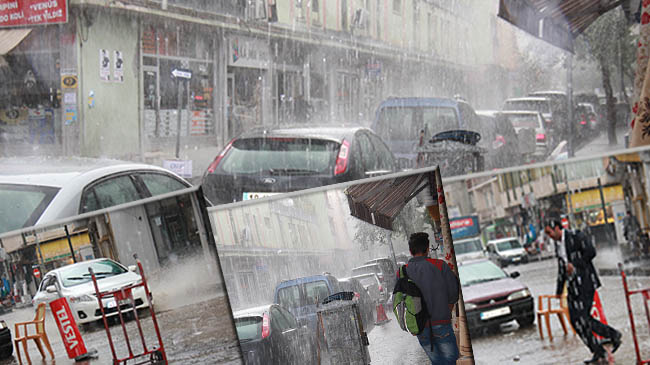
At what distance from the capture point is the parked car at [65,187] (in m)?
2.96

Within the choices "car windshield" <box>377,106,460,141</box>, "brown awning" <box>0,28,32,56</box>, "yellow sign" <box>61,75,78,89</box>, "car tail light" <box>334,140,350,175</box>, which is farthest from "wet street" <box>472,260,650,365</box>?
"brown awning" <box>0,28,32,56</box>

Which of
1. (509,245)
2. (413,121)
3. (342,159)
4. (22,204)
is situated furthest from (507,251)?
(413,121)

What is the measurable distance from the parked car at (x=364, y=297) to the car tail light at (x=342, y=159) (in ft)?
8.34

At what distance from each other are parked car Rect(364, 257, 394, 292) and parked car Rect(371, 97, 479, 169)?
12.9 feet

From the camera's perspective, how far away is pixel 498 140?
613 centimetres

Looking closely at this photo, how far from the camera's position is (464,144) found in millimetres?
5398

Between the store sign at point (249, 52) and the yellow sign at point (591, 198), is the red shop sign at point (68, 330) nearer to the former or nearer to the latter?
the yellow sign at point (591, 198)

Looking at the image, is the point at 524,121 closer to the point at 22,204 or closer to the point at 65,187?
the point at 65,187

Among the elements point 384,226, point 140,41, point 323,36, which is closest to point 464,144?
point 323,36

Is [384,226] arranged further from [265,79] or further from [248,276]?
[265,79]

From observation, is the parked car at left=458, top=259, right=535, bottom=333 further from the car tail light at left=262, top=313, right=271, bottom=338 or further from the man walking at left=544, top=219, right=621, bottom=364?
the car tail light at left=262, top=313, right=271, bottom=338

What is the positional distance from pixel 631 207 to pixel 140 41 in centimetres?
471

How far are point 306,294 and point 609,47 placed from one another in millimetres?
5321

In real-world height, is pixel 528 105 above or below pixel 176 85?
below
